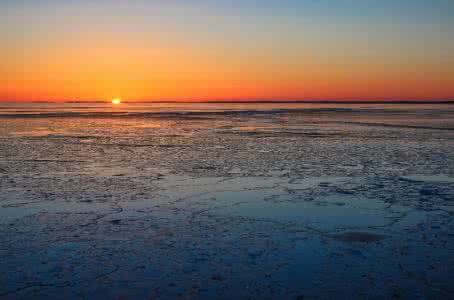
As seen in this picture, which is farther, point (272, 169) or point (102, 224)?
point (272, 169)

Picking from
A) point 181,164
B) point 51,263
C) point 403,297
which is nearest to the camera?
point 403,297

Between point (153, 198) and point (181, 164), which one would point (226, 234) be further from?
point (181, 164)

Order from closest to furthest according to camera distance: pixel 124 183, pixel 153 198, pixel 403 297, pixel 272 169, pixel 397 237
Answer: pixel 403 297 → pixel 397 237 → pixel 153 198 → pixel 124 183 → pixel 272 169

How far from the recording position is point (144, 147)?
15.8m

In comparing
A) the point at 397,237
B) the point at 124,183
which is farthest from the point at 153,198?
the point at 397,237

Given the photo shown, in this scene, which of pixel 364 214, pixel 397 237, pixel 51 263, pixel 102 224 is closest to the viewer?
pixel 51 263

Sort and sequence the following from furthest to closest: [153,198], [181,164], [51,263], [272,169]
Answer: [181,164]
[272,169]
[153,198]
[51,263]

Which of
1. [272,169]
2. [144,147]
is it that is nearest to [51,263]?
[272,169]

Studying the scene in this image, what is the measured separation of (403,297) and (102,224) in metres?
3.90

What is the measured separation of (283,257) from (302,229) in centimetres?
113

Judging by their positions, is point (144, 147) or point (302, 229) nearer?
point (302, 229)

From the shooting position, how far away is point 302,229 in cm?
604

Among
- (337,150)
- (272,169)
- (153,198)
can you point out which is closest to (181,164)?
(272,169)

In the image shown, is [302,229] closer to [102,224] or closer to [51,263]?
[102,224]
